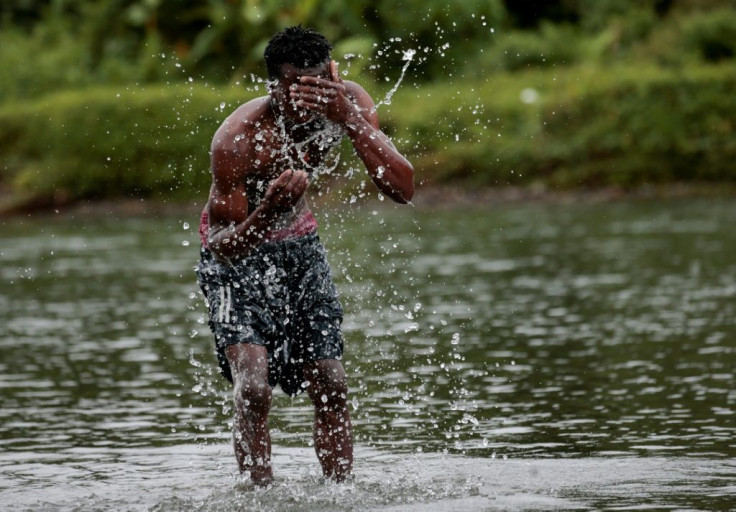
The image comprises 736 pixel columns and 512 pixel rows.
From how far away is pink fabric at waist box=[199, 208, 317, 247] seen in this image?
687cm

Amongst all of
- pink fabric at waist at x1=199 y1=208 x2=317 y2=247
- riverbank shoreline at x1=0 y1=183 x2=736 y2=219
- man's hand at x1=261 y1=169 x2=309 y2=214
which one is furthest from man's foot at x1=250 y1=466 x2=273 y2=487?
riverbank shoreline at x1=0 y1=183 x2=736 y2=219

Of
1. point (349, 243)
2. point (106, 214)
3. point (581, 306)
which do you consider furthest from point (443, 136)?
point (581, 306)

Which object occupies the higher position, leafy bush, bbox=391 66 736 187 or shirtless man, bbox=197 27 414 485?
leafy bush, bbox=391 66 736 187

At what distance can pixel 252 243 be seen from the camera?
673 cm

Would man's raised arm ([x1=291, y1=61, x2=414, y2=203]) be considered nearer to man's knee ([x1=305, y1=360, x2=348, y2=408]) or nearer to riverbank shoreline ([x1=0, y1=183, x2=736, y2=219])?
man's knee ([x1=305, y1=360, x2=348, y2=408])

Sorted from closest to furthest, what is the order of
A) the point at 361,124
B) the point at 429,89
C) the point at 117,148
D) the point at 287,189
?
the point at 287,189, the point at 361,124, the point at 117,148, the point at 429,89

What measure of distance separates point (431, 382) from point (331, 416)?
10.3ft

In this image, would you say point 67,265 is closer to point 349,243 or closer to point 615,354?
point 349,243

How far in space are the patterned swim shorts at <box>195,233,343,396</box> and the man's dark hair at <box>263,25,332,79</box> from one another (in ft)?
2.85

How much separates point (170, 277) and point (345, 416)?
10185mm

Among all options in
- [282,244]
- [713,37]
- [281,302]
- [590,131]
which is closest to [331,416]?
[281,302]

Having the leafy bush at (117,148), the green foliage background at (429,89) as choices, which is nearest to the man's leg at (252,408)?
the green foliage background at (429,89)

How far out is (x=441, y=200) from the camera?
26719 millimetres

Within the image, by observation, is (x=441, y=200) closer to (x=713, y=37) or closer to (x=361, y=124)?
(x=713, y=37)
